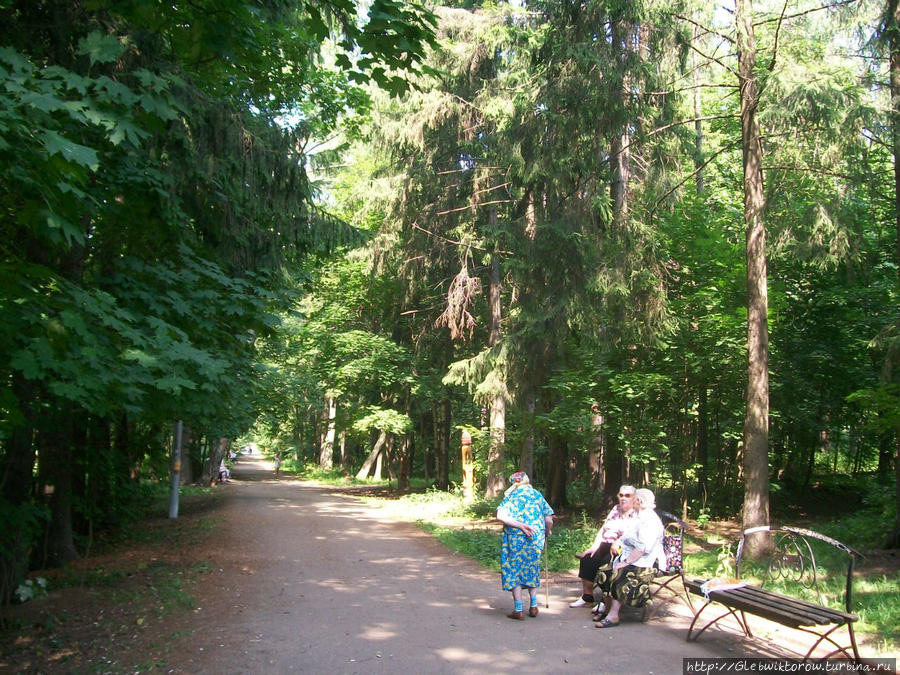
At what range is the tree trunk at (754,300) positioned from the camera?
386 inches

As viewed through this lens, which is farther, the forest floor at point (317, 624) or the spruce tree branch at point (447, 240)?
the spruce tree branch at point (447, 240)

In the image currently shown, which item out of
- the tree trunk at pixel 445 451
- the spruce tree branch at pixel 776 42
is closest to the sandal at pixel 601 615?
the spruce tree branch at pixel 776 42

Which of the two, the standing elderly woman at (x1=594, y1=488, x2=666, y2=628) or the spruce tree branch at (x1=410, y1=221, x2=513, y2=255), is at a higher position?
the spruce tree branch at (x1=410, y1=221, x2=513, y2=255)

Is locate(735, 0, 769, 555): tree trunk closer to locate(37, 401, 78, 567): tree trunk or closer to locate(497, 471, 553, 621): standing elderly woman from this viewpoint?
locate(497, 471, 553, 621): standing elderly woman

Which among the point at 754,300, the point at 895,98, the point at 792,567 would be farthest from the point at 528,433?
the point at 895,98

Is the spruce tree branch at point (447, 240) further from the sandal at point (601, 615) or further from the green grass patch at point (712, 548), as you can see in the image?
the sandal at point (601, 615)

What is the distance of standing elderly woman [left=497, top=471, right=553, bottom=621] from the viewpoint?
6.70 m

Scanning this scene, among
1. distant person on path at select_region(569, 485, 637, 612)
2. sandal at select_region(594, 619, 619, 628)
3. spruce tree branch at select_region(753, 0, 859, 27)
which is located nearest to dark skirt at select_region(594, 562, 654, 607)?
sandal at select_region(594, 619, 619, 628)

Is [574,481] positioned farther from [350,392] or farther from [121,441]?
[121,441]

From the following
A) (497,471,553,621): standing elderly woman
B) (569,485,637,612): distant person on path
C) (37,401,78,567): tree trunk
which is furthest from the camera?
(37,401,78,567): tree trunk

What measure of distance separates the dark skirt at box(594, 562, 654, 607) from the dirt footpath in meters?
0.26

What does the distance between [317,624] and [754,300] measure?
752 cm

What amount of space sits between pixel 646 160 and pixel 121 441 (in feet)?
42.2

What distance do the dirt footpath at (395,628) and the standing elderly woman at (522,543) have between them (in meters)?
0.30
